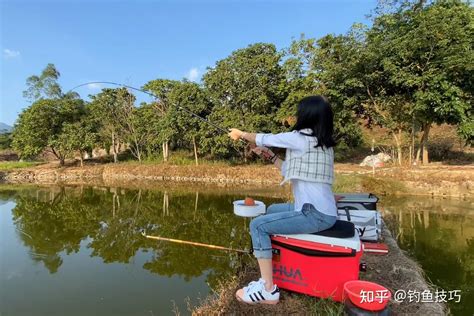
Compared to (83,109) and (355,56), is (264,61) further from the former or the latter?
(83,109)

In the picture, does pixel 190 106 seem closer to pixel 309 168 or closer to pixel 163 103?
pixel 163 103

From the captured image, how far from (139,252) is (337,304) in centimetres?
398

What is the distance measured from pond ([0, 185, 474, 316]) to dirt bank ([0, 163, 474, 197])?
92 centimetres

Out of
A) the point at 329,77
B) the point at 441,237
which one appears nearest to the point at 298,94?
the point at 329,77

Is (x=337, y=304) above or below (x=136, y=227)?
above

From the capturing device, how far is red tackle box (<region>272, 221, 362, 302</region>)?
2.21m

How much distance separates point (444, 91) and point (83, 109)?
18858 millimetres

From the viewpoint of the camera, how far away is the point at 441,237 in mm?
5859

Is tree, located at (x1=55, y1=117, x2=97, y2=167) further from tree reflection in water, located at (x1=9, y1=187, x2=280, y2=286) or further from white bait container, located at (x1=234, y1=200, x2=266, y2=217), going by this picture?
white bait container, located at (x1=234, y1=200, x2=266, y2=217)

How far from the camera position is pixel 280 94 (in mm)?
15180

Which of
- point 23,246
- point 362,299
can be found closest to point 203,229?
point 23,246

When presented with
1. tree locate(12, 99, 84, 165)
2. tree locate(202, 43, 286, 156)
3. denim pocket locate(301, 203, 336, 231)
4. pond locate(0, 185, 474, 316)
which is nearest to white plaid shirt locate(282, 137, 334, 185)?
denim pocket locate(301, 203, 336, 231)

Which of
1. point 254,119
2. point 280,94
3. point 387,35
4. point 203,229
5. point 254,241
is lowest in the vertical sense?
point 203,229

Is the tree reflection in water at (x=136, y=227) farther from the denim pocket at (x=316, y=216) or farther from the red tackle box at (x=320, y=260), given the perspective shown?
the denim pocket at (x=316, y=216)
